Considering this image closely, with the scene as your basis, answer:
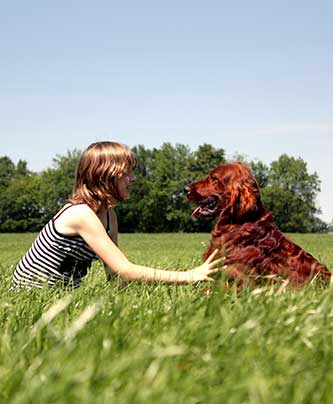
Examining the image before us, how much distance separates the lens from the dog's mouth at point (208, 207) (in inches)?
240

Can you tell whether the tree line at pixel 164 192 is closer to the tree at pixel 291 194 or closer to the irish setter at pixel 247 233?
the tree at pixel 291 194

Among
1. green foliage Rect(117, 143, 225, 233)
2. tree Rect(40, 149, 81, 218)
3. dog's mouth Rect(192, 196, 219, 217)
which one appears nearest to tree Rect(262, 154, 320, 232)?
green foliage Rect(117, 143, 225, 233)

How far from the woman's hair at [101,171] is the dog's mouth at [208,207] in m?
0.82

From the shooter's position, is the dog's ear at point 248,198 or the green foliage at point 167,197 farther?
the green foliage at point 167,197

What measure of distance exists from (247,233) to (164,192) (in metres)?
91.4

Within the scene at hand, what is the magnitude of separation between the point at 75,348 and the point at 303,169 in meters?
110

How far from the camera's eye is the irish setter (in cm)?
555

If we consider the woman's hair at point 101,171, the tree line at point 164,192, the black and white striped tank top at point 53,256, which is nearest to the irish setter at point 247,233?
the woman's hair at point 101,171

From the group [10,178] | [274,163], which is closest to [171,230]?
[274,163]

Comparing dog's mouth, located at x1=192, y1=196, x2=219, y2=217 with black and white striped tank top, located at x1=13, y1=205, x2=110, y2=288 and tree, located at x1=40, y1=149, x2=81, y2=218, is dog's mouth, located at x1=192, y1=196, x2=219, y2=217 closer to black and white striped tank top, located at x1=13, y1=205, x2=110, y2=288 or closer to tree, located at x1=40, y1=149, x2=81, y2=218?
black and white striped tank top, located at x1=13, y1=205, x2=110, y2=288

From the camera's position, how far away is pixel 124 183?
5.68 m

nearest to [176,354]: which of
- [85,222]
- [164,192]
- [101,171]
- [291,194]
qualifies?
[85,222]

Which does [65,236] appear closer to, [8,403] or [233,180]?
[233,180]

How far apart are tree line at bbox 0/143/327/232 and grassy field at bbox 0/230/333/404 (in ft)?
287
